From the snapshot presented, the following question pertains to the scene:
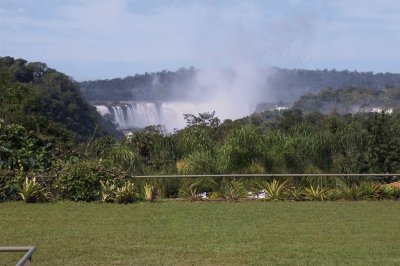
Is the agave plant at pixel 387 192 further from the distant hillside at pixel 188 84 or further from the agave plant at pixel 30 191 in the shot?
the distant hillside at pixel 188 84

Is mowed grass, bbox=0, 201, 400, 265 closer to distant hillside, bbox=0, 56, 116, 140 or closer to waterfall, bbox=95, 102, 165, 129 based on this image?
distant hillside, bbox=0, 56, 116, 140

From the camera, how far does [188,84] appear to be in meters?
117

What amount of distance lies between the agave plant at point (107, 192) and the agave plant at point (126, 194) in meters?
0.12

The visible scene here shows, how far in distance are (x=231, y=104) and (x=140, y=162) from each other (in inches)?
2650

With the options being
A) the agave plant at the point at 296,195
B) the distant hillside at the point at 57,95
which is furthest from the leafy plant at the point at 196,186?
the distant hillside at the point at 57,95

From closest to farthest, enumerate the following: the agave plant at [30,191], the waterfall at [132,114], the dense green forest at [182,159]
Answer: the agave plant at [30,191] → the dense green forest at [182,159] → the waterfall at [132,114]

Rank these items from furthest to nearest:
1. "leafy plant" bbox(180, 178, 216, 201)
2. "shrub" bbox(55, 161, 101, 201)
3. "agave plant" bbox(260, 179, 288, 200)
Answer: "leafy plant" bbox(180, 178, 216, 201)
"agave plant" bbox(260, 179, 288, 200)
"shrub" bbox(55, 161, 101, 201)

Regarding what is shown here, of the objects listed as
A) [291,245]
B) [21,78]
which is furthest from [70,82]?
[291,245]

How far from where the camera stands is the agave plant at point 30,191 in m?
13.6

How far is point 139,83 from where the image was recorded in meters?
124

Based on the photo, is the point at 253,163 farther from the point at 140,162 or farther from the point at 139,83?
the point at 139,83

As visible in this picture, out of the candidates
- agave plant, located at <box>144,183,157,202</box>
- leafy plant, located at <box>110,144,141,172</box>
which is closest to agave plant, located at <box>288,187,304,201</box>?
agave plant, located at <box>144,183,157,202</box>

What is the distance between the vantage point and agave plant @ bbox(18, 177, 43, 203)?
44.6 feet

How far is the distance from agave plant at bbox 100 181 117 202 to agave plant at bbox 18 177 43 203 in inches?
49.5
